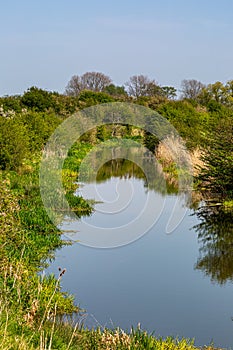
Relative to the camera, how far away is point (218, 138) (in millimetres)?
15922

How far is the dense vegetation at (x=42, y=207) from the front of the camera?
222 inches

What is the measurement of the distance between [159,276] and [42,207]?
3738mm

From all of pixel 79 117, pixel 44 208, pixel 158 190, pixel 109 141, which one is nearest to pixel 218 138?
pixel 158 190

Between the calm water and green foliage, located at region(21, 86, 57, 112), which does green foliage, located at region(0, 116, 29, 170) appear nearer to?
the calm water

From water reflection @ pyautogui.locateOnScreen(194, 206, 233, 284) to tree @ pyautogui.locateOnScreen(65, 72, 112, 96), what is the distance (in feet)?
161

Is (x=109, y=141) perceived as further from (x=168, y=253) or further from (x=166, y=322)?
(x=166, y=322)

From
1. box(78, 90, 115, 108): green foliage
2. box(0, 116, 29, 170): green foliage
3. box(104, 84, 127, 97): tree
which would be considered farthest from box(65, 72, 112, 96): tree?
box(0, 116, 29, 170): green foliage

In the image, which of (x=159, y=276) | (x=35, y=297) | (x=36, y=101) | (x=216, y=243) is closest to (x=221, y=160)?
(x=216, y=243)

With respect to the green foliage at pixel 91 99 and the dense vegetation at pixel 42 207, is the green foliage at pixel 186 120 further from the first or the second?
the green foliage at pixel 91 99

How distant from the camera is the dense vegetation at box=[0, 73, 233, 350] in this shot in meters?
5.63

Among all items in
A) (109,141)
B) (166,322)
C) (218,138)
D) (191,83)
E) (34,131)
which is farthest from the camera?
(191,83)

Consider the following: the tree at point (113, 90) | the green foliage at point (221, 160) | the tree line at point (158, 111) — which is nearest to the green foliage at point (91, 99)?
the tree line at point (158, 111)

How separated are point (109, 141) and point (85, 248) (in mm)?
23449

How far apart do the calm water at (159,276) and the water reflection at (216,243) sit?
0.05 ft
